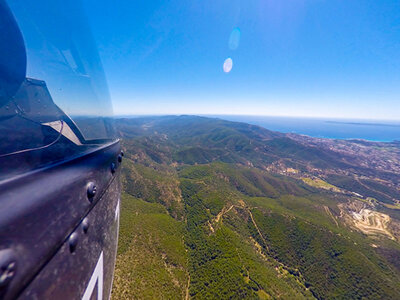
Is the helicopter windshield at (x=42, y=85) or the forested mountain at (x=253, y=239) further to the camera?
the forested mountain at (x=253, y=239)

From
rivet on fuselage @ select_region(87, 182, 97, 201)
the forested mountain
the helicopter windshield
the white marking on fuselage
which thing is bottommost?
the forested mountain

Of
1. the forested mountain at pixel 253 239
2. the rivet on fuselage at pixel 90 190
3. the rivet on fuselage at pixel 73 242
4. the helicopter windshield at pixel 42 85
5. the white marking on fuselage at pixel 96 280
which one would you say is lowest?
the forested mountain at pixel 253 239

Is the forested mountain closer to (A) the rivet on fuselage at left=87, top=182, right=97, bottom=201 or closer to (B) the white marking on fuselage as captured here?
(B) the white marking on fuselage

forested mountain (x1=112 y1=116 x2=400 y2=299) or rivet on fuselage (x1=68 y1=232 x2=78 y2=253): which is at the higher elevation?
rivet on fuselage (x1=68 y1=232 x2=78 y2=253)

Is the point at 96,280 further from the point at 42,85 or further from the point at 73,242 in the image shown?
the point at 42,85

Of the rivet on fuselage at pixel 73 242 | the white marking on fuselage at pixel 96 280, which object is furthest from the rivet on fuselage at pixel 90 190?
the white marking on fuselage at pixel 96 280

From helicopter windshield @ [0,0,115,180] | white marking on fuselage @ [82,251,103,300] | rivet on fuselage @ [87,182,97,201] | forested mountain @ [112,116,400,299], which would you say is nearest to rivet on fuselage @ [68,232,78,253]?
rivet on fuselage @ [87,182,97,201]

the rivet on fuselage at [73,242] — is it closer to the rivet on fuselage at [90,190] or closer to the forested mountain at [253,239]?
the rivet on fuselage at [90,190]

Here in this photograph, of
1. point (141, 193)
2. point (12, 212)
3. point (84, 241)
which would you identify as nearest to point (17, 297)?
point (12, 212)

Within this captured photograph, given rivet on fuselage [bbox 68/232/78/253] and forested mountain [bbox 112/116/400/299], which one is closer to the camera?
rivet on fuselage [bbox 68/232/78/253]

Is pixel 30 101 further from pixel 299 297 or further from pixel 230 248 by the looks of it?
→ pixel 299 297

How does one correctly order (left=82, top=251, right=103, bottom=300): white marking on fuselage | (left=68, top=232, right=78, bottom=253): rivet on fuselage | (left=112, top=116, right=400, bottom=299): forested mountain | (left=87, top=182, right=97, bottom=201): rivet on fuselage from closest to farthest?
(left=68, top=232, right=78, bottom=253): rivet on fuselage
(left=82, top=251, right=103, bottom=300): white marking on fuselage
(left=87, top=182, right=97, bottom=201): rivet on fuselage
(left=112, top=116, right=400, bottom=299): forested mountain
